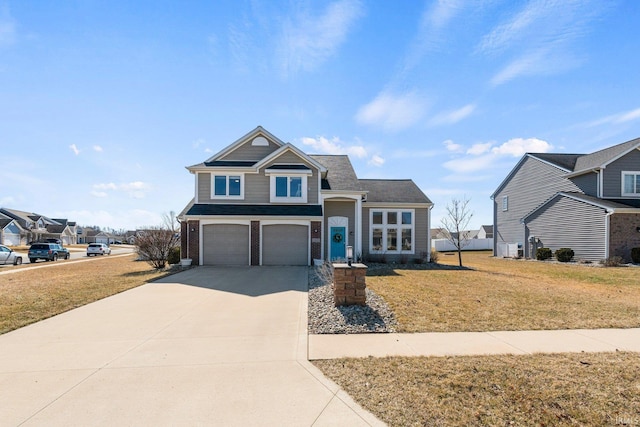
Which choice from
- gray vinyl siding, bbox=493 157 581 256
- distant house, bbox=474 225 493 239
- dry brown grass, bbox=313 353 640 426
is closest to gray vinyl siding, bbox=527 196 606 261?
gray vinyl siding, bbox=493 157 581 256

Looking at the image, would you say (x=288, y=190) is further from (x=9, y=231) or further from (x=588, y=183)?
(x=9, y=231)

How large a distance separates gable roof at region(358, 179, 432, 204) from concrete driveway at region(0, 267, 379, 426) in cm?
1426

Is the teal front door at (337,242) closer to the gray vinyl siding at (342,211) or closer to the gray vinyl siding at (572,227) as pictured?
the gray vinyl siding at (342,211)

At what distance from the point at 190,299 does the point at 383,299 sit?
18.6ft

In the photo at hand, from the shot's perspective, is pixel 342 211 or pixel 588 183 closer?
pixel 342 211

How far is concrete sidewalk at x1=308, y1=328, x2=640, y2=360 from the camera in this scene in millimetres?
5461

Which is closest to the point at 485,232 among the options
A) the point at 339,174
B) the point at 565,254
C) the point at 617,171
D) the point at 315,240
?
the point at 617,171

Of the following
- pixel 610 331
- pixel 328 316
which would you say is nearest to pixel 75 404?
pixel 328 316

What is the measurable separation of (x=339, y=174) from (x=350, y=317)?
15.0 metres

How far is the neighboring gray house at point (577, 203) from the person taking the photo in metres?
20.6

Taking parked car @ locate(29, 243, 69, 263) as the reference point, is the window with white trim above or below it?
above

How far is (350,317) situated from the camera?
7.33 m

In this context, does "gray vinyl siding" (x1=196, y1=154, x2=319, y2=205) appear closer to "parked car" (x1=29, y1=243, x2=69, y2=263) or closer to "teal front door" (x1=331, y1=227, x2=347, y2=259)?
"teal front door" (x1=331, y1=227, x2=347, y2=259)

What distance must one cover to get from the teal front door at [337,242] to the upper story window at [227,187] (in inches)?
234
